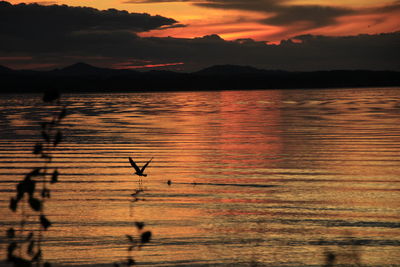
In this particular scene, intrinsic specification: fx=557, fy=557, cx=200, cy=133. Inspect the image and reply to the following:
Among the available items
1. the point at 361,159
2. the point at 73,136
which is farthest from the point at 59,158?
the point at 361,159

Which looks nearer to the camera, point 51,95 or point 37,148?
point 51,95

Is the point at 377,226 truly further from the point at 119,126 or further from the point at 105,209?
the point at 119,126

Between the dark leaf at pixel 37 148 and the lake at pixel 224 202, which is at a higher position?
the dark leaf at pixel 37 148

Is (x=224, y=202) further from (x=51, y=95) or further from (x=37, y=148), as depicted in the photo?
(x=51, y=95)

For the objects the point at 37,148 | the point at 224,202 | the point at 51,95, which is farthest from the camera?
the point at 224,202

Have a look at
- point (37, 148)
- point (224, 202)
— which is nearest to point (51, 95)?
point (37, 148)

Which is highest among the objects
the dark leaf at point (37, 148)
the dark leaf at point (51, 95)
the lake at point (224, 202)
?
the dark leaf at point (51, 95)

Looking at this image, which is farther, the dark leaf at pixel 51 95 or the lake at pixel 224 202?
the lake at pixel 224 202

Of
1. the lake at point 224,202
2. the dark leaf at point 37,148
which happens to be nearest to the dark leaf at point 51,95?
the lake at point 224,202

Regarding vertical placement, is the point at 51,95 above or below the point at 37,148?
above

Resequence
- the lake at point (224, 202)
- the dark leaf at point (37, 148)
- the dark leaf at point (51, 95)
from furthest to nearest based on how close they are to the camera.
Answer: the lake at point (224, 202)
the dark leaf at point (37, 148)
the dark leaf at point (51, 95)

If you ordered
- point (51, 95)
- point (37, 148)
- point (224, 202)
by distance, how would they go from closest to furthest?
1. point (51, 95)
2. point (37, 148)
3. point (224, 202)

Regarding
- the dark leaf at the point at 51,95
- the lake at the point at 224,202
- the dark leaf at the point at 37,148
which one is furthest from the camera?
the lake at the point at 224,202

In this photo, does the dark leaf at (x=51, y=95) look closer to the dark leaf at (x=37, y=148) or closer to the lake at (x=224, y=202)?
the lake at (x=224, y=202)
